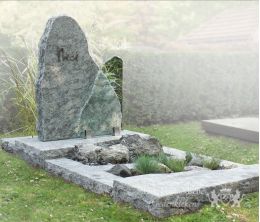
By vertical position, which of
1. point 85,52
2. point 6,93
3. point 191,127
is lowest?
point 191,127

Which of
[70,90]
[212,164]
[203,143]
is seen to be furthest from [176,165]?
[203,143]

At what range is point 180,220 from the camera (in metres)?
6.02

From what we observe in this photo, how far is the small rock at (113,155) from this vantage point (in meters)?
8.41

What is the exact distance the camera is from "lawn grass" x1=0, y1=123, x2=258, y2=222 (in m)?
6.20

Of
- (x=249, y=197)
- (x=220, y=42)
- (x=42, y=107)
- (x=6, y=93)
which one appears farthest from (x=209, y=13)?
(x=249, y=197)

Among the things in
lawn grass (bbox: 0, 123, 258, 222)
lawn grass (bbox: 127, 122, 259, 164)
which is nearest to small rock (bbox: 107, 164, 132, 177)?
lawn grass (bbox: 0, 123, 258, 222)

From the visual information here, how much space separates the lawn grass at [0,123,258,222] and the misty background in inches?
99.4

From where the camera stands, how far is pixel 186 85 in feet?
53.0

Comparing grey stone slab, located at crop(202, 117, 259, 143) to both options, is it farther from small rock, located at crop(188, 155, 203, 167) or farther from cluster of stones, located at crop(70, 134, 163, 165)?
Answer: small rock, located at crop(188, 155, 203, 167)

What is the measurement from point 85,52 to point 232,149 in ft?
12.1

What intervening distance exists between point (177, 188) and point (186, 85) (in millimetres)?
9997

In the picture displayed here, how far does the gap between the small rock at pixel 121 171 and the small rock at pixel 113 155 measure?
0.68 m

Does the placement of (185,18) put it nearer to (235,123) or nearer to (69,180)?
(235,123)

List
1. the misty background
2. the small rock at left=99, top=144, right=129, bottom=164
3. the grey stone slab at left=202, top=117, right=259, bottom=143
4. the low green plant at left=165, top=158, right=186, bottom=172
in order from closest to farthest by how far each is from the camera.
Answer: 1. the low green plant at left=165, top=158, right=186, bottom=172
2. the small rock at left=99, top=144, right=129, bottom=164
3. the grey stone slab at left=202, top=117, right=259, bottom=143
4. the misty background
